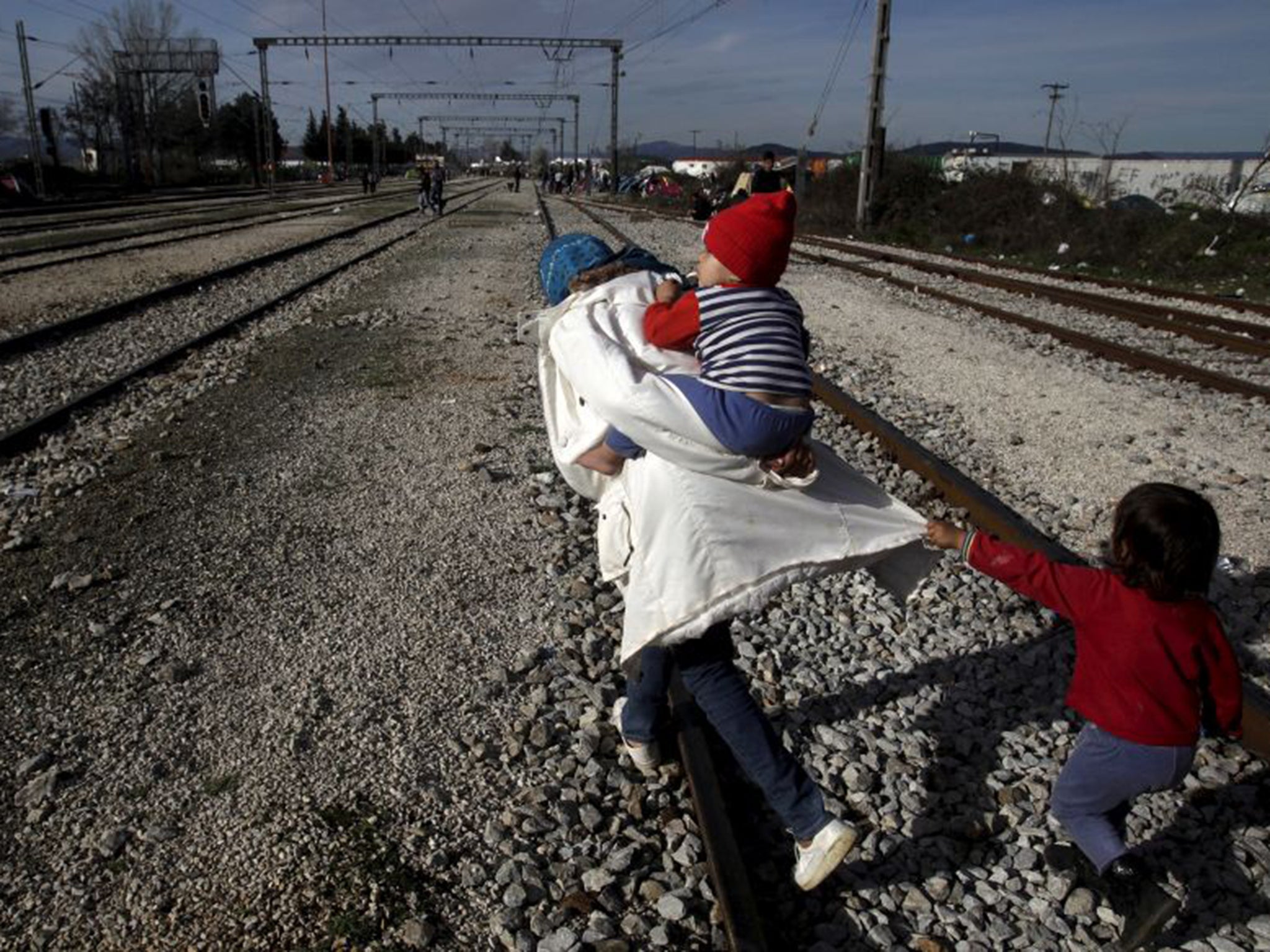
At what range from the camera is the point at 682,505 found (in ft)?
7.22

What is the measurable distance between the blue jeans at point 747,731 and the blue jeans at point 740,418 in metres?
0.62

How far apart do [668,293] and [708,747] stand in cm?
156

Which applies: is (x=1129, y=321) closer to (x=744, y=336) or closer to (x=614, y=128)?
(x=744, y=336)

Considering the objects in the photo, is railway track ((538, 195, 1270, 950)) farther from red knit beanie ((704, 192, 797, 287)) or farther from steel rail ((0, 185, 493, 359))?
steel rail ((0, 185, 493, 359))

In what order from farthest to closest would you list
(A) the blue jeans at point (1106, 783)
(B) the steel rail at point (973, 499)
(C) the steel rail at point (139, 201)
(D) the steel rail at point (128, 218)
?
(C) the steel rail at point (139, 201) → (D) the steel rail at point (128, 218) → (B) the steel rail at point (973, 499) → (A) the blue jeans at point (1106, 783)

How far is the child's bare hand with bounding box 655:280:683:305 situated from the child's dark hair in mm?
1118

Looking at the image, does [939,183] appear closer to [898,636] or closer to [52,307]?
[52,307]

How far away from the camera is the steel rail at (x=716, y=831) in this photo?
2.29 meters

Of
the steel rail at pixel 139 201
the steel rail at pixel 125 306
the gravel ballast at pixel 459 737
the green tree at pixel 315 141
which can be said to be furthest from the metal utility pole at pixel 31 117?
the green tree at pixel 315 141

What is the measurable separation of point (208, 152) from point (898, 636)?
8663 cm

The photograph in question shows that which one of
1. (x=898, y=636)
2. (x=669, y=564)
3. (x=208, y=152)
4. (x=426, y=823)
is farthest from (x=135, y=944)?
(x=208, y=152)

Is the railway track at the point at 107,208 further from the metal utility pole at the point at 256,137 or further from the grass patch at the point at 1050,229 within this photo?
the grass patch at the point at 1050,229

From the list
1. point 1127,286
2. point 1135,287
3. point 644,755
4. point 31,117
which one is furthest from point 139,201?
point 644,755

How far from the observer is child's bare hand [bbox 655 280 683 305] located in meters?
2.23
